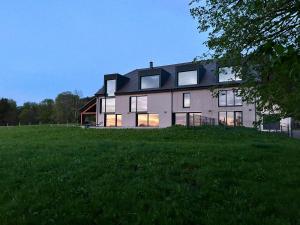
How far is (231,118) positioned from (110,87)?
18.6 meters

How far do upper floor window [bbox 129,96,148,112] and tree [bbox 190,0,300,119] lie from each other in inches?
1325

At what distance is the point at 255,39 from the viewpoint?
9422mm

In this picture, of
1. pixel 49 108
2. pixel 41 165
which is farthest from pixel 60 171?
pixel 49 108

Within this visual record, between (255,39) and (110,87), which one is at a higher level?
(110,87)

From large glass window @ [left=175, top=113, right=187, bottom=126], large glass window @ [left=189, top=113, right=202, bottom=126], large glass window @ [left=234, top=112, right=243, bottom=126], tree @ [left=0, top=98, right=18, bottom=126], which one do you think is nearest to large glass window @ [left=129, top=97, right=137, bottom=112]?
large glass window @ [left=175, top=113, right=187, bottom=126]

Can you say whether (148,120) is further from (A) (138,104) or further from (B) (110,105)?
(B) (110,105)

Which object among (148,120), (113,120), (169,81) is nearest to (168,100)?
(169,81)

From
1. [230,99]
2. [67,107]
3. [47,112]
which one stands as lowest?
[230,99]

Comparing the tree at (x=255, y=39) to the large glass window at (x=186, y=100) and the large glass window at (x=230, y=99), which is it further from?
the large glass window at (x=186, y=100)

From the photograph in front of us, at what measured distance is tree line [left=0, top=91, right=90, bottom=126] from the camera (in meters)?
89.6

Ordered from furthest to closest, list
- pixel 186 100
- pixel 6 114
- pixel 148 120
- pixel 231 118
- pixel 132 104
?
pixel 6 114
pixel 132 104
pixel 148 120
pixel 186 100
pixel 231 118

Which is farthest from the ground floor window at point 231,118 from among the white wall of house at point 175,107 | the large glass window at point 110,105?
the large glass window at point 110,105

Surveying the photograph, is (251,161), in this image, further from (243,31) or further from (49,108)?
(49,108)

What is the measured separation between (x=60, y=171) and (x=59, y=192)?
2229 millimetres
